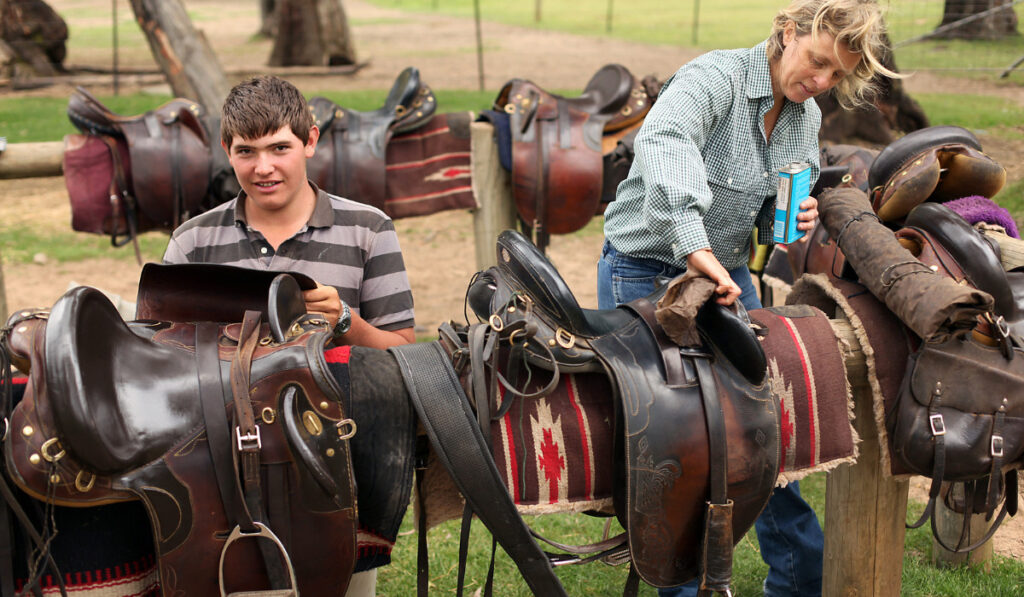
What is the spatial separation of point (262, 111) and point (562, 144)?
2.10m

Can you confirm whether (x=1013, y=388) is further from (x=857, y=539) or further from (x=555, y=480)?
(x=555, y=480)

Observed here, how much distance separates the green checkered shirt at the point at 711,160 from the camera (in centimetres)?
176

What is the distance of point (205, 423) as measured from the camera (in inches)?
53.1

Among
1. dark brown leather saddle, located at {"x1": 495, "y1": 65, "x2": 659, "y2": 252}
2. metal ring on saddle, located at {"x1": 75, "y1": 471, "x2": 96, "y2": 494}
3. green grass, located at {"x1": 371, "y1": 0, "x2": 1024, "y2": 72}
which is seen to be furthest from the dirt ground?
metal ring on saddle, located at {"x1": 75, "y1": 471, "x2": 96, "y2": 494}

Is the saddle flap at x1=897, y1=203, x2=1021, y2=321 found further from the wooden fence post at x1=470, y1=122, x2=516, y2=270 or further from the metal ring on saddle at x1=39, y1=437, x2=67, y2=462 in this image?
the wooden fence post at x1=470, y1=122, x2=516, y2=270

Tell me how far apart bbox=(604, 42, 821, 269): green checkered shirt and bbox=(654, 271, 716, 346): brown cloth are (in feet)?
0.39

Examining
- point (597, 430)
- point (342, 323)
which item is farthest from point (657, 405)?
point (342, 323)

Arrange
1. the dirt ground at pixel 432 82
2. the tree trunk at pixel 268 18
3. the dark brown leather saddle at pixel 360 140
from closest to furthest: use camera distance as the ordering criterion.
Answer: the dark brown leather saddle at pixel 360 140, the dirt ground at pixel 432 82, the tree trunk at pixel 268 18

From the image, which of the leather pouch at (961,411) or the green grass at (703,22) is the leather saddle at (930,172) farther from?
the green grass at (703,22)

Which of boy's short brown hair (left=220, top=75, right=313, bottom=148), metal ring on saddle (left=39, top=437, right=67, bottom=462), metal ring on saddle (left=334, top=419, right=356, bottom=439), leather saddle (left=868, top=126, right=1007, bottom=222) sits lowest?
metal ring on saddle (left=334, top=419, right=356, bottom=439)

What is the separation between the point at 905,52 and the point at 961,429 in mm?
10895

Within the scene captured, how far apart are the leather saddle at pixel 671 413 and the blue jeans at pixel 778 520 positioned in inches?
24.3

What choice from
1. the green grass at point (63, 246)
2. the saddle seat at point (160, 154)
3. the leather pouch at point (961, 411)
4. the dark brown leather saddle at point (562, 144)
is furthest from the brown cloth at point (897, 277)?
the green grass at point (63, 246)

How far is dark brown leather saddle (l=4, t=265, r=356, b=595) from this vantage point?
1.27 metres
